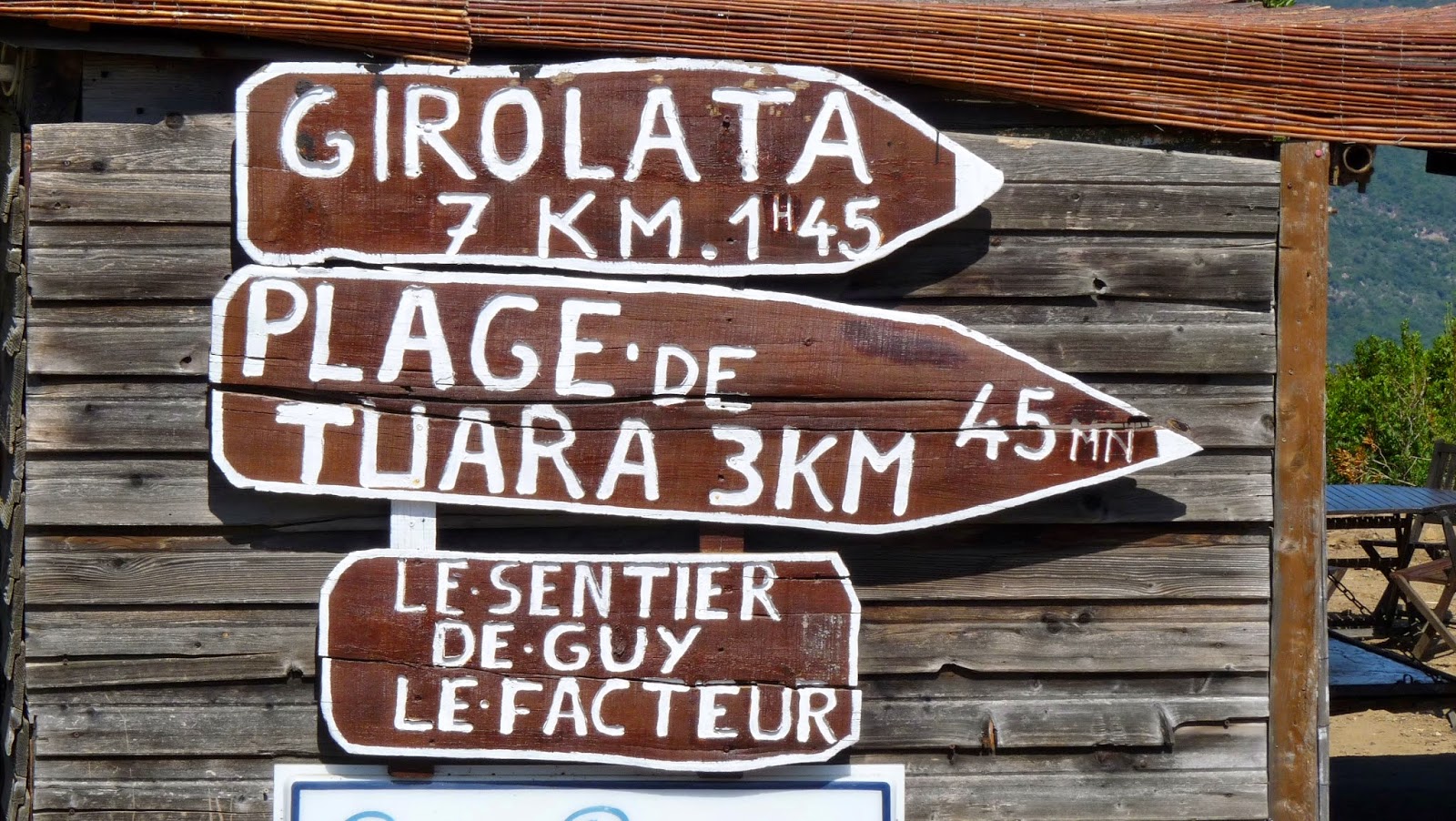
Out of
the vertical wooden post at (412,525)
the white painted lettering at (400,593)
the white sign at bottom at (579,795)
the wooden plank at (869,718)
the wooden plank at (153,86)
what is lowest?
the white sign at bottom at (579,795)

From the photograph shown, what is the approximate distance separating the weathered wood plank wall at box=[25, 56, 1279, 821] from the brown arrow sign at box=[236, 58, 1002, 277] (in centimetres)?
17

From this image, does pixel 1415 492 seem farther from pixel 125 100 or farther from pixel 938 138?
pixel 125 100

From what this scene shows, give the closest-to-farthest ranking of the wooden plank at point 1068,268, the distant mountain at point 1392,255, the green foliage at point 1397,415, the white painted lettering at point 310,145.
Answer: the white painted lettering at point 310,145
the wooden plank at point 1068,268
the green foliage at point 1397,415
the distant mountain at point 1392,255

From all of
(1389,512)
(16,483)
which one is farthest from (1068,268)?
(1389,512)

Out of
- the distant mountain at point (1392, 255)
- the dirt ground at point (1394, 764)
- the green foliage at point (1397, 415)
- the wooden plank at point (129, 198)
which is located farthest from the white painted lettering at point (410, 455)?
the distant mountain at point (1392, 255)

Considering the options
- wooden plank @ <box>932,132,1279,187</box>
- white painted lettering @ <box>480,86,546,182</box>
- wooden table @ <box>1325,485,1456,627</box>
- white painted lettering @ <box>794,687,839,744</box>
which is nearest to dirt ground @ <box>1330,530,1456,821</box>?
wooden table @ <box>1325,485,1456,627</box>

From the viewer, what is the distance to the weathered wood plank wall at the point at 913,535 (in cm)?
299

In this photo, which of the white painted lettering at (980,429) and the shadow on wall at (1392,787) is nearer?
the white painted lettering at (980,429)

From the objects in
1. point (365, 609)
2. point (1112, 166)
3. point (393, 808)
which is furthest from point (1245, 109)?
point (393, 808)

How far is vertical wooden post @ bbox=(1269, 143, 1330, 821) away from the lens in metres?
3.11

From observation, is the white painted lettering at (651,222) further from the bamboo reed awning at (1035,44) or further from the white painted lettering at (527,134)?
the bamboo reed awning at (1035,44)

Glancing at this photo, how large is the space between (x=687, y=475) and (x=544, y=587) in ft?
1.46

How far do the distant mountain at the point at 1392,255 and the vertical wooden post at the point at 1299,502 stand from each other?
5194 centimetres

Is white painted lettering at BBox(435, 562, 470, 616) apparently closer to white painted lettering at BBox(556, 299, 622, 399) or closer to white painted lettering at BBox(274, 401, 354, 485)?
white painted lettering at BBox(274, 401, 354, 485)
